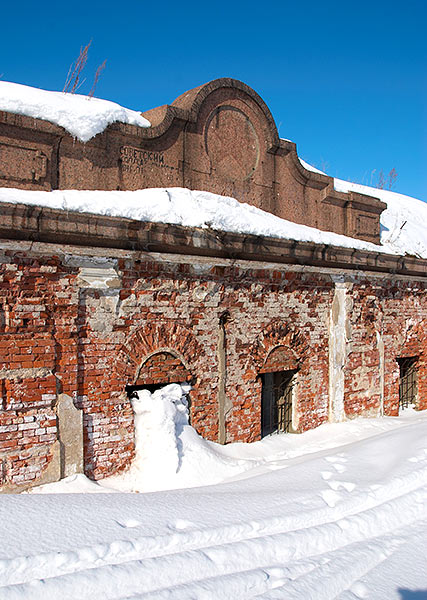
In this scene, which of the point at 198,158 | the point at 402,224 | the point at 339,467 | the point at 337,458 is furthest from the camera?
the point at 402,224

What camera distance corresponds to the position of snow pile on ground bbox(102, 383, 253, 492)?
5082 millimetres

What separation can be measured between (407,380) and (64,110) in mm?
7743

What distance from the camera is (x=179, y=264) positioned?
5582mm

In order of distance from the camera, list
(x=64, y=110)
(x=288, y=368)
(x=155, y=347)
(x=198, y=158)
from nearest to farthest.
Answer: (x=64, y=110), (x=155, y=347), (x=198, y=158), (x=288, y=368)

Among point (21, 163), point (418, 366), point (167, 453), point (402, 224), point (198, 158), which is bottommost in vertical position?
point (167, 453)

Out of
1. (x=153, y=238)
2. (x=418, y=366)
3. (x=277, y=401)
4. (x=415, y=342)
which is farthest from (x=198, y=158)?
(x=418, y=366)

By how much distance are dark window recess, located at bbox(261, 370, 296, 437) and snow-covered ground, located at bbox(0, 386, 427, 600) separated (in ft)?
7.85

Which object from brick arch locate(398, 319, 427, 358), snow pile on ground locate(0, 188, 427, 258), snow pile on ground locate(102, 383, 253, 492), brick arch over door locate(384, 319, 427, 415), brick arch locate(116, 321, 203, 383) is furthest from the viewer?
brick arch locate(398, 319, 427, 358)

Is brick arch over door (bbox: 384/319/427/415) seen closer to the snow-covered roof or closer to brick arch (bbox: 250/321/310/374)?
brick arch (bbox: 250/321/310/374)

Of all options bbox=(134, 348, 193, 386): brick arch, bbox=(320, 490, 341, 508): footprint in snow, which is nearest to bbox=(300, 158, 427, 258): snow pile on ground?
bbox=(134, 348, 193, 386): brick arch

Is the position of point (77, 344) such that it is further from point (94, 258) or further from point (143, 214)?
point (143, 214)

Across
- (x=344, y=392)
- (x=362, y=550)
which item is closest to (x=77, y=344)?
(x=362, y=550)

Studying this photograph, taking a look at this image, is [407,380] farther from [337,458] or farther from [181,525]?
[181,525]

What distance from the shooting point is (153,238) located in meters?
5.24
